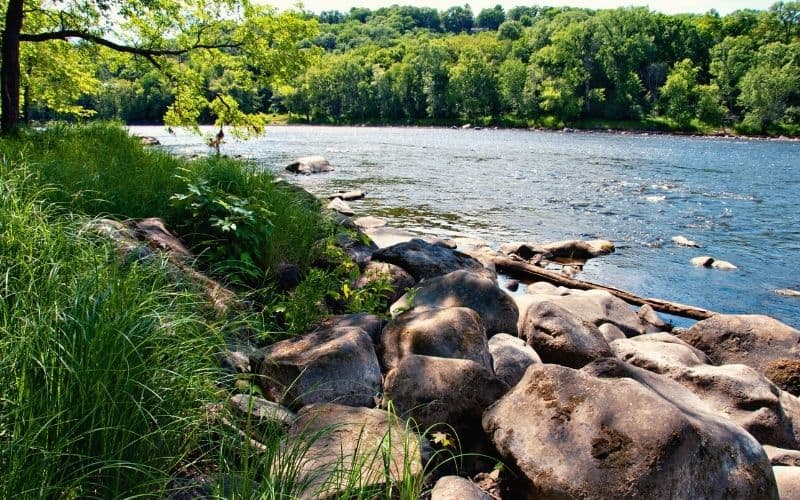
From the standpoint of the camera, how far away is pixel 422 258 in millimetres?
8117

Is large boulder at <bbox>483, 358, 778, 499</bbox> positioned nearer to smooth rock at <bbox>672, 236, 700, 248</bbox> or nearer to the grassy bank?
the grassy bank

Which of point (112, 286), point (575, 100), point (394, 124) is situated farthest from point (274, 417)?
point (394, 124)

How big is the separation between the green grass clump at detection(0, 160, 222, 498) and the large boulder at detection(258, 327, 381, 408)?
106 cm

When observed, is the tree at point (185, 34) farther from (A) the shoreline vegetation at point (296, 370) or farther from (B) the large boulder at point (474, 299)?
(B) the large boulder at point (474, 299)

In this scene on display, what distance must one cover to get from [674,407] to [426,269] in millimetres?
4727

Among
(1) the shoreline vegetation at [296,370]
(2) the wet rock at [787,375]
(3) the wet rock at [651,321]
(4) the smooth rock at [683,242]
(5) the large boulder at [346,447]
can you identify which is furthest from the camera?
(4) the smooth rock at [683,242]

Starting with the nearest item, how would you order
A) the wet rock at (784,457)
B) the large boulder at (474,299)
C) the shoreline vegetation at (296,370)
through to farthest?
1. the shoreline vegetation at (296,370)
2. the wet rock at (784,457)
3. the large boulder at (474,299)

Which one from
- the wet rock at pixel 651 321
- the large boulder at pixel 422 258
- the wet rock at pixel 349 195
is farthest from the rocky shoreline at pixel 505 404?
the wet rock at pixel 349 195

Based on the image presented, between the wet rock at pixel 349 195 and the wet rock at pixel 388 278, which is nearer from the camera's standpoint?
the wet rock at pixel 388 278

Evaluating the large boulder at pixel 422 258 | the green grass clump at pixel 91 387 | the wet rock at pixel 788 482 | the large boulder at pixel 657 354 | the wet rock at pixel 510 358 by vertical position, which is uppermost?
the green grass clump at pixel 91 387

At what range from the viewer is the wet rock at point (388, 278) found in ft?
22.1

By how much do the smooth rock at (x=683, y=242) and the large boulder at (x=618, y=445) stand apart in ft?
38.4

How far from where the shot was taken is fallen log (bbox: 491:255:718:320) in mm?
9242

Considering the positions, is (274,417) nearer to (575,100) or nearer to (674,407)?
(674,407)
